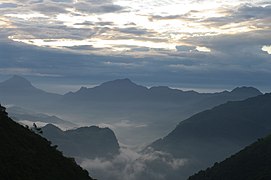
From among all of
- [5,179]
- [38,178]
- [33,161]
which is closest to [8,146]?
[33,161]

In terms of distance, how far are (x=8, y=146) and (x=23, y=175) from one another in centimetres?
1003

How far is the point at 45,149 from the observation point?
73.6 metres

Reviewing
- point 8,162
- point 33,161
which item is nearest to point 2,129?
point 33,161

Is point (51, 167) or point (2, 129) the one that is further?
point (2, 129)

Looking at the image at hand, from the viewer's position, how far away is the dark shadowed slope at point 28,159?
5625 cm

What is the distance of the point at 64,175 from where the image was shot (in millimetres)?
65875

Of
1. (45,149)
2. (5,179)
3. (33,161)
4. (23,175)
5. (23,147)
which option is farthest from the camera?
(45,149)

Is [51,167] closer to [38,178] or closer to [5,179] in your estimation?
[38,178]

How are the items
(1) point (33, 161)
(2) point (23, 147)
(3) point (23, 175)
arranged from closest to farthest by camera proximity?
(3) point (23, 175) → (1) point (33, 161) → (2) point (23, 147)

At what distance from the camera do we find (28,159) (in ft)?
207

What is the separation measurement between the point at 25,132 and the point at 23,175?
23.2 meters

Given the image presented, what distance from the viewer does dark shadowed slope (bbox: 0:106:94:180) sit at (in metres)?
56.2

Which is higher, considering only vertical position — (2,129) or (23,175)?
(2,129)

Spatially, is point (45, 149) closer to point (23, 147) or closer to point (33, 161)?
point (23, 147)
